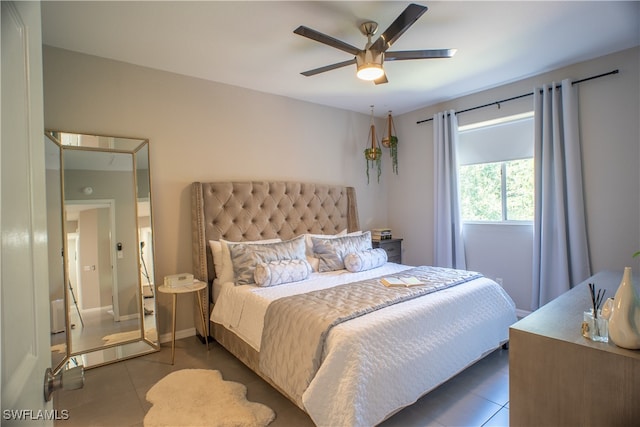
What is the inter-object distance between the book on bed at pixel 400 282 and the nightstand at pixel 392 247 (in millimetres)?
1553

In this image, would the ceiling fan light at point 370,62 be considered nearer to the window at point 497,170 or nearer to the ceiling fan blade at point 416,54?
the ceiling fan blade at point 416,54

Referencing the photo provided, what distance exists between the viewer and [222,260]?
3.06 meters

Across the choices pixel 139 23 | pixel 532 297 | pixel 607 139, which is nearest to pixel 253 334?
pixel 139 23

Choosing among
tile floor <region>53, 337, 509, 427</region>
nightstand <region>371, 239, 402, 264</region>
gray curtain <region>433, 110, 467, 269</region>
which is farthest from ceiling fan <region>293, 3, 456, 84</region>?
nightstand <region>371, 239, 402, 264</region>

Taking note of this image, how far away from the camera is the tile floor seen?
1.95 metres

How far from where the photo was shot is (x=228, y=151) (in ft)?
11.3

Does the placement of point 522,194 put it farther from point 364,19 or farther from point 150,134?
point 150,134

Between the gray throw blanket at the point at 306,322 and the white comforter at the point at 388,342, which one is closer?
the white comforter at the point at 388,342

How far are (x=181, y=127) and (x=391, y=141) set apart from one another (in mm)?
2745

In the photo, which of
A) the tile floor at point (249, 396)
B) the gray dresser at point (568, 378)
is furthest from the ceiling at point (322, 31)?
the tile floor at point (249, 396)

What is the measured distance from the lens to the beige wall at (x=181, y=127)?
8.75 ft

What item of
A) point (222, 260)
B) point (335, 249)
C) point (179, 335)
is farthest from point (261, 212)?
point (179, 335)

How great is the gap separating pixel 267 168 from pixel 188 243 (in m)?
1.20

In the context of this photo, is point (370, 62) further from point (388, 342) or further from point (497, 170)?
point (497, 170)
